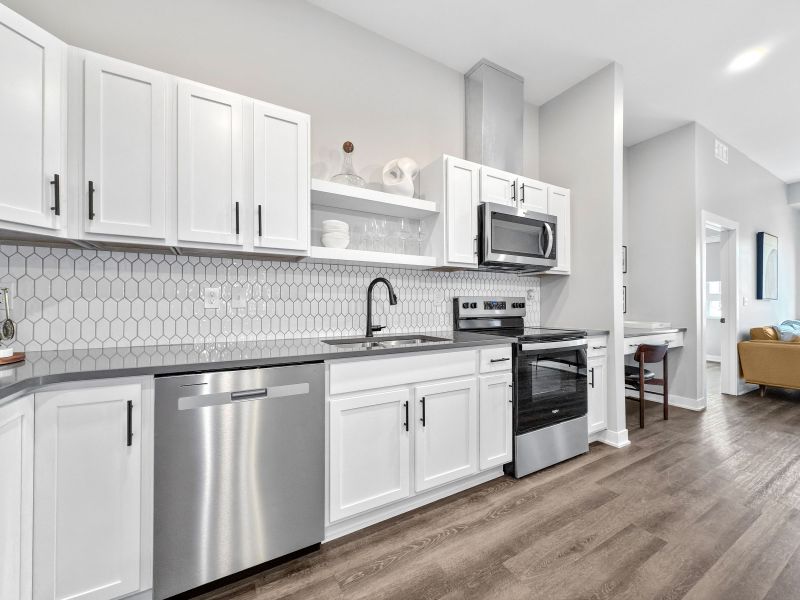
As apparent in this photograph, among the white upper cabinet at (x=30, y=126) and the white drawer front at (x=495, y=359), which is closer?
the white upper cabinet at (x=30, y=126)

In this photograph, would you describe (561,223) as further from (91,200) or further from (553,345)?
(91,200)

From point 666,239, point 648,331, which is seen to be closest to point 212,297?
point 648,331

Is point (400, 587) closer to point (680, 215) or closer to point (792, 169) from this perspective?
point (680, 215)

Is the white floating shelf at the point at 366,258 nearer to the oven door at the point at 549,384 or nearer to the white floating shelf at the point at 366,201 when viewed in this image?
the white floating shelf at the point at 366,201

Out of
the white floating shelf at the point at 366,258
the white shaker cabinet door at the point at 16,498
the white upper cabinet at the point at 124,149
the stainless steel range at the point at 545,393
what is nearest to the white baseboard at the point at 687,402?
the stainless steel range at the point at 545,393

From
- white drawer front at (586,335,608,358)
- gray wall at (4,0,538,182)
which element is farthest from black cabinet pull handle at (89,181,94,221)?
white drawer front at (586,335,608,358)

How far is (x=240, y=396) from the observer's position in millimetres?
1451

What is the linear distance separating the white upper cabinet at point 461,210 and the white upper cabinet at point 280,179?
1.01 metres

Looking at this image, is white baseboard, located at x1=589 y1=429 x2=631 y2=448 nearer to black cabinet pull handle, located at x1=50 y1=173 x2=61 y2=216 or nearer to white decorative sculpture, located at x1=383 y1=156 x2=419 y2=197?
white decorative sculpture, located at x1=383 y1=156 x2=419 y2=197

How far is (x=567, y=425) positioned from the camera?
103 inches

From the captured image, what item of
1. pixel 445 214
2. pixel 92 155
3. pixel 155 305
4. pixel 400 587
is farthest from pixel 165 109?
pixel 400 587

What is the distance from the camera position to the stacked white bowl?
2.16 meters

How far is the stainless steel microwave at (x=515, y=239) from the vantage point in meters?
2.58

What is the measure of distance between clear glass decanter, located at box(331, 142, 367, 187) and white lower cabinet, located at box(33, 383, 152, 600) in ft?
5.19
